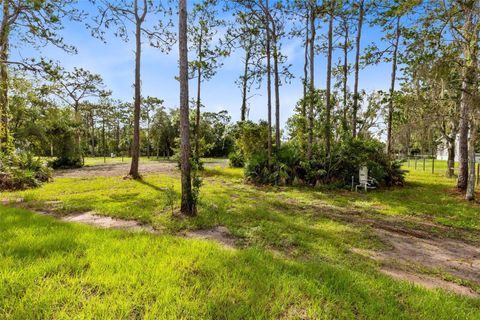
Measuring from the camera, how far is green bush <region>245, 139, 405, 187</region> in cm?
956

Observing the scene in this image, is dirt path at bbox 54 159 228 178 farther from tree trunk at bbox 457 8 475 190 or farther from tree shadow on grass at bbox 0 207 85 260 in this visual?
tree trunk at bbox 457 8 475 190

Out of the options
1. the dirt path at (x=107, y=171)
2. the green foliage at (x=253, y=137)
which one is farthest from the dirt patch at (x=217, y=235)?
the dirt path at (x=107, y=171)

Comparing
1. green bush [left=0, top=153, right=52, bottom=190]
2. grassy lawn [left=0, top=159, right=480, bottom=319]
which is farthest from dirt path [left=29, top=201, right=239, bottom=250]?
green bush [left=0, top=153, right=52, bottom=190]

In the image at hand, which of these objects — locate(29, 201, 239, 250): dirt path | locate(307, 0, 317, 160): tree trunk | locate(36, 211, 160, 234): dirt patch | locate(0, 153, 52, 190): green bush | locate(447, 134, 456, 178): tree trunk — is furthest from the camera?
locate(447, 134, 456, 178): tree trunk

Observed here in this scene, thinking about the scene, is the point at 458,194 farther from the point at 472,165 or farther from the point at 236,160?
the point at 236,160

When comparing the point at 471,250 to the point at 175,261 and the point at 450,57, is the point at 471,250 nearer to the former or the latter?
the point at 175,261

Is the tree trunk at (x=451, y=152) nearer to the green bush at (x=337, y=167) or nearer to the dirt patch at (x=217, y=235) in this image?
the green bush at (x=337, y=167)

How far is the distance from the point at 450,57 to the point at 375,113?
43.5ft

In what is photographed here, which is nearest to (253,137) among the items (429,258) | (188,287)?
(429,258)

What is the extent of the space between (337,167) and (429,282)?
→ 7.33 metres

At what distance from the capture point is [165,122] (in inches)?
1218

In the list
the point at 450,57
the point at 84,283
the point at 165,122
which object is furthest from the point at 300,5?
the point at 165,122

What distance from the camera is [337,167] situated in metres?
9.77

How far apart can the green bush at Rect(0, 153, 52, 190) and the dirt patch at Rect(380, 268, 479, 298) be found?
1121 cm
